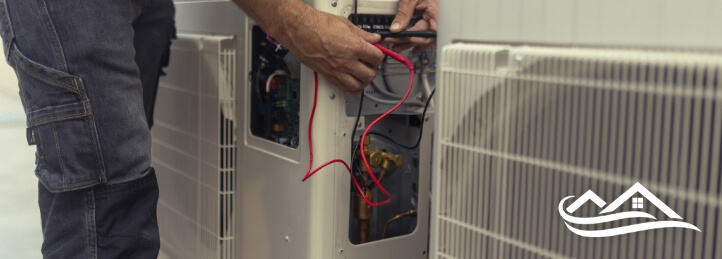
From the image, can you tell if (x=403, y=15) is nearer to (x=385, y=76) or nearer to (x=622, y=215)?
(x=385, y=76)

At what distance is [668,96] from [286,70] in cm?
83

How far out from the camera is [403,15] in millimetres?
1277

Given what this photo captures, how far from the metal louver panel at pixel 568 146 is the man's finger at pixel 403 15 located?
32 cm

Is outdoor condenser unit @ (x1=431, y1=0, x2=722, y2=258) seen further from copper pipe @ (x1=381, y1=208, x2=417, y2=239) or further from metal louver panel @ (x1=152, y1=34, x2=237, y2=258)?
metal louver panel @ (x1=152, y1=34, x2=237, y2=258)

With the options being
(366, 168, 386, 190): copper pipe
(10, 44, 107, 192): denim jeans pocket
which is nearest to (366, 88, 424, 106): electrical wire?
(366, 168, 386, 190): copper pipe

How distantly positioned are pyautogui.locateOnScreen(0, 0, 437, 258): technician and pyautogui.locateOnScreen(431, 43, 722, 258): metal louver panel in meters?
0.32

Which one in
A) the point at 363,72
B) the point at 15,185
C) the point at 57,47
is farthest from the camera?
the point at 15,185

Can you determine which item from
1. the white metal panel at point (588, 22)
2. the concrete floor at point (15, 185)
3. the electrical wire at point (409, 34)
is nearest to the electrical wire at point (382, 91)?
the electrical wire at point (409, 34)

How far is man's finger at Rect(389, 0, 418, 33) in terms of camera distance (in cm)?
126

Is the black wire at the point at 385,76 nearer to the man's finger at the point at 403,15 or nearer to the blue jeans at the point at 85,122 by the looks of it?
the man's finger at the point at 403,15

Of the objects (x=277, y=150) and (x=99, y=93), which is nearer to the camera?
(x=99, y=93)

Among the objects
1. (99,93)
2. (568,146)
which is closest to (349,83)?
(99,93)

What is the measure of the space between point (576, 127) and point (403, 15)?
55 cm

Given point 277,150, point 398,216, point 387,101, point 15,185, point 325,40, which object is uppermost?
point 325,40
